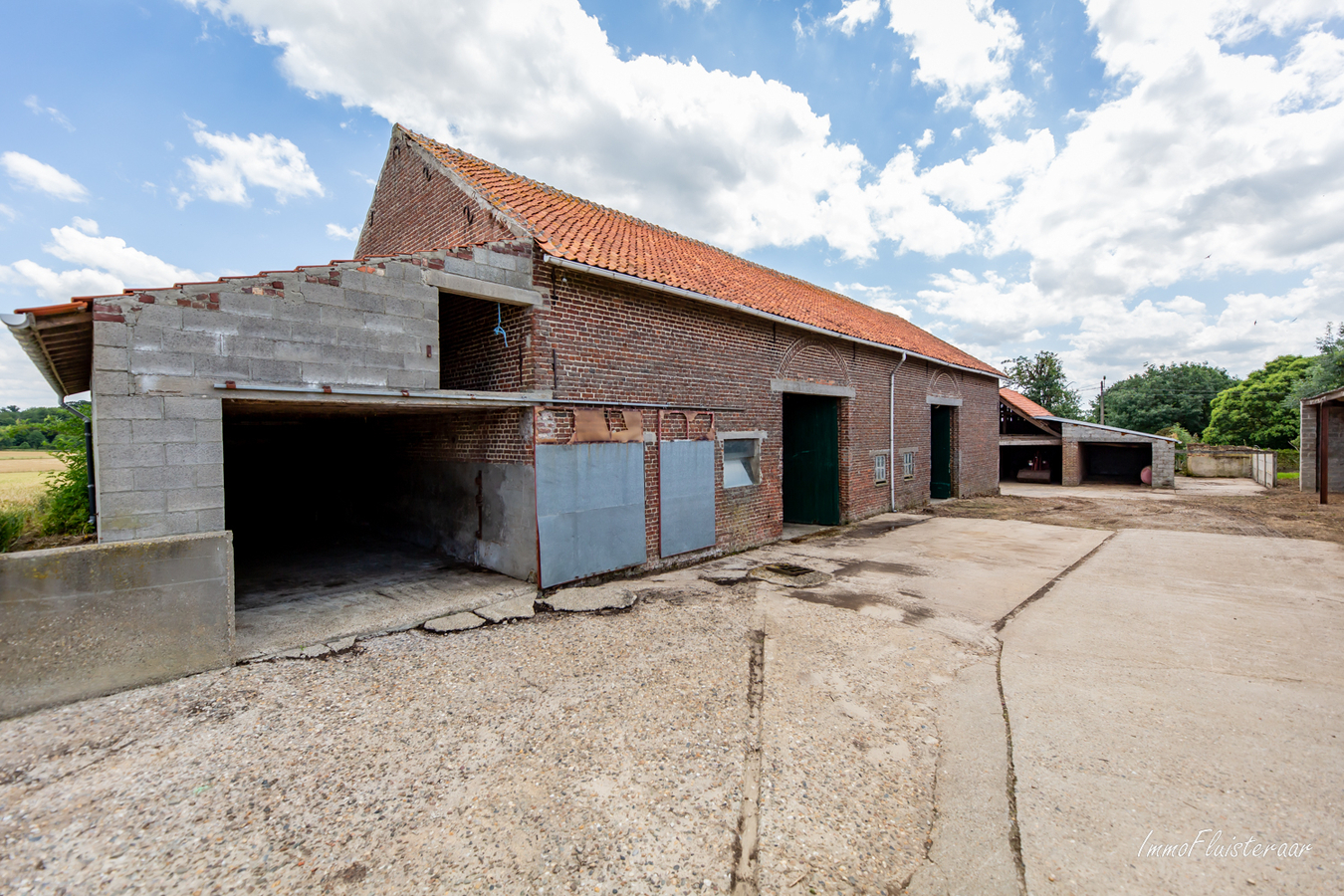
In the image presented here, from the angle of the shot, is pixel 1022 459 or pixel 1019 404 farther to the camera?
pixel 1022 459

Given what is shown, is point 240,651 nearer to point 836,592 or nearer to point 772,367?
point 836,592

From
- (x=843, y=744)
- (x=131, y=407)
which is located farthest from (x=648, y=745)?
(x=131, y=407)

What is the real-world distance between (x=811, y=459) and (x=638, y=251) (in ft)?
20.6

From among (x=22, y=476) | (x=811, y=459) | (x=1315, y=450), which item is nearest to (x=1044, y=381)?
(x=1315, y=450)

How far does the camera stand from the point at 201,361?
192 inches

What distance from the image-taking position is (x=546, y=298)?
23.1ft

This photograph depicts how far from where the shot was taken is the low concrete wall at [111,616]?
399 centimetres

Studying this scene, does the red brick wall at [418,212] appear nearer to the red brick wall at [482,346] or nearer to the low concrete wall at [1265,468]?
the red brick wall at [482,346]

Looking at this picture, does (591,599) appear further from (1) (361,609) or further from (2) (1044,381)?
(2) (1044,381)

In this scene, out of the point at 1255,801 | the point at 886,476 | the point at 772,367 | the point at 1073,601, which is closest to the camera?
the point at 1255,801

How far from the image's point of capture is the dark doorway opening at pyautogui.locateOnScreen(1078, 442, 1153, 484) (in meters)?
26.6

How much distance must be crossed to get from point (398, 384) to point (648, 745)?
464cm

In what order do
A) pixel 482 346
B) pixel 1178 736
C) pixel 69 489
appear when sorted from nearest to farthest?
pixel 1178 736, pixel 482 346, pixel 69 489

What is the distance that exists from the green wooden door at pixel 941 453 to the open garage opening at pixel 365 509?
14.3m
